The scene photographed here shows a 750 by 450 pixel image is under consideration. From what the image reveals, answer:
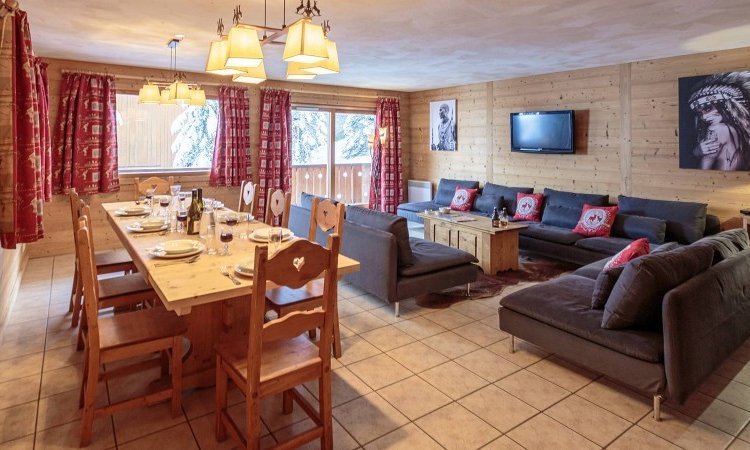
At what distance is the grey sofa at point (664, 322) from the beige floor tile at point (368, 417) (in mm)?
1062

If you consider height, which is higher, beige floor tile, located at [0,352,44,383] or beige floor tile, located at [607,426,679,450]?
beige floor tile, located at [0,352,44,383]

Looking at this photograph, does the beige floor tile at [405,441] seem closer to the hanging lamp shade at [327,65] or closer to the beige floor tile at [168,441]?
the beige floor tile at [168,441]

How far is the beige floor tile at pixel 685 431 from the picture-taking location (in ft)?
7.09

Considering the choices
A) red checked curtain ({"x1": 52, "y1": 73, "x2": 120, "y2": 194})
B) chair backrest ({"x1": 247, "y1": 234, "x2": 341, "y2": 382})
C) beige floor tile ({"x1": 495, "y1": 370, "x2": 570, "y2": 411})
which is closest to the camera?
chair backrest ({"x1": 247, "y1": 234, "x2": 341, "y2": 382})

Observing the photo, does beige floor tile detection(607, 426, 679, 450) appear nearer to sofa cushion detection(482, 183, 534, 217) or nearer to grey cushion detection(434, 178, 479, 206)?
sofa cushion detection(482, 183, 534, 217)

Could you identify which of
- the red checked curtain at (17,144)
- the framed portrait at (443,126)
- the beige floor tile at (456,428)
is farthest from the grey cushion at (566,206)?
the red checked curtain at (17,144)

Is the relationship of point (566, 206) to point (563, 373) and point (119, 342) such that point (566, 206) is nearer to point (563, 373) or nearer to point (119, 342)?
point (563, 373)

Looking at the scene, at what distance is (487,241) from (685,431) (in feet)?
8.76

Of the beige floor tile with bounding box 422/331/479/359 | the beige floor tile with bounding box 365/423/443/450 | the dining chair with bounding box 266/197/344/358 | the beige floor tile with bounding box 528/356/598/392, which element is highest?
the dining chair with bounding box 266/197/344/358

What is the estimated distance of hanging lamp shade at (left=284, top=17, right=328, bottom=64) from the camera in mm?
2201

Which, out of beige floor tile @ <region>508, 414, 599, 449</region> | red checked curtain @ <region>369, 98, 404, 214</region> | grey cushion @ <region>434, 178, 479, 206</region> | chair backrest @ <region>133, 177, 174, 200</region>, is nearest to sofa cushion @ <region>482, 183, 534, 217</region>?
grey cushion @ <region>434, 178, 479, 206</region>

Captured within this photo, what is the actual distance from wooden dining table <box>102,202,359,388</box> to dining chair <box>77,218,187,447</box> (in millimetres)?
180

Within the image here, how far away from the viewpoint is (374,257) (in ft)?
12.3

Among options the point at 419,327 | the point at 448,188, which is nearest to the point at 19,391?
the point at 419,327
